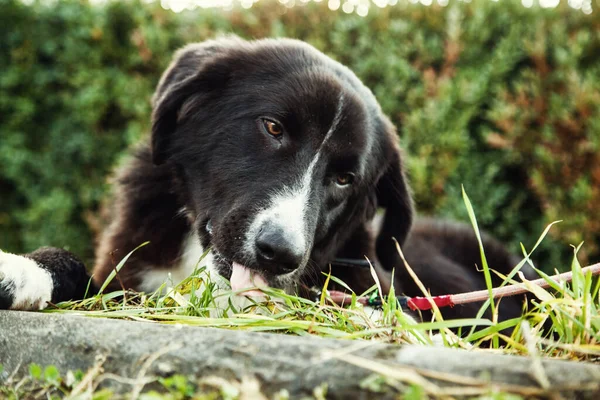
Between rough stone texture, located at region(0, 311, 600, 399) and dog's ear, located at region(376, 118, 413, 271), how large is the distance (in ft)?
6.12

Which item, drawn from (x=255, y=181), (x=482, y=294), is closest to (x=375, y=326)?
→ (x=482, y=294)

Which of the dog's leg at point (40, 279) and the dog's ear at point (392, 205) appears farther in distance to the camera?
the dog's ear at point (392, 205)

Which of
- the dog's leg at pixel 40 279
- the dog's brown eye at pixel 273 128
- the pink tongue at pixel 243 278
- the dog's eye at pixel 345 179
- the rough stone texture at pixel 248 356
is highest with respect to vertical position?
the dog's brown eye at pixel 273 128

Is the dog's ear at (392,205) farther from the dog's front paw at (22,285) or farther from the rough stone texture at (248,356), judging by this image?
the rough stone texture at (248,356)

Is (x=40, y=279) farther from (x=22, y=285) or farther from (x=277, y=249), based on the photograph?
(x=277, y=249)

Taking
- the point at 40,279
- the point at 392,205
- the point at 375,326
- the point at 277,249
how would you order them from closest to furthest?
the point at 375,326
the point at 40,279
the point at 277,249
the point at 392,205

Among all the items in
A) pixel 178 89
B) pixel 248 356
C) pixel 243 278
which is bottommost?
pixel 243 278

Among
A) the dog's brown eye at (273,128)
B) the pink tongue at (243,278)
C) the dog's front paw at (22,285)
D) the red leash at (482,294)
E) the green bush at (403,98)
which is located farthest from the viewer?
the green bush at (403,98)

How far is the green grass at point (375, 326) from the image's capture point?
1143 mm

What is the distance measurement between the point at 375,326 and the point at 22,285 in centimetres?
117

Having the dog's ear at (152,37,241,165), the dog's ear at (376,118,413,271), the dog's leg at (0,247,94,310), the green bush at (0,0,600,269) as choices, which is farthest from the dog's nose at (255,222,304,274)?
the green bush at (0,0,600,269)

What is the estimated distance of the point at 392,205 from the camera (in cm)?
315

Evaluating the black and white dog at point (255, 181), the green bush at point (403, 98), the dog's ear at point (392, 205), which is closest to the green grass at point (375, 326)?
the black and white dog at point (255, 181)

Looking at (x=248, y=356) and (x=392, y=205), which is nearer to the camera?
(x=248, y=356)
